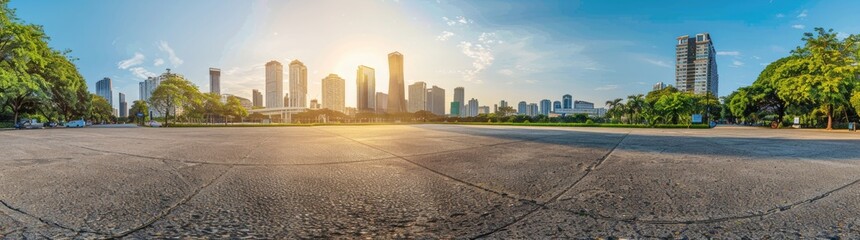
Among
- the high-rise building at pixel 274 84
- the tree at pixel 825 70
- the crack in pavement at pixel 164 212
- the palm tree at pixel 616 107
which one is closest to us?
the crack in pavement at pixel 164 212

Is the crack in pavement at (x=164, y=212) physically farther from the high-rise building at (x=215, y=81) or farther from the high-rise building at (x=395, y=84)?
the high-rise building at (x=215, y=81)

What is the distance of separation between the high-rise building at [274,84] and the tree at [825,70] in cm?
16997

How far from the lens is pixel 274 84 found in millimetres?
166625

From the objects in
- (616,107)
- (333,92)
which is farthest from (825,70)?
(333,92)

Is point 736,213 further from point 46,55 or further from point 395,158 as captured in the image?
point 46,55

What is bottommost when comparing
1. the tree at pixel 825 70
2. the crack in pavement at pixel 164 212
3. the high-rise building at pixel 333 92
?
the crack in pavement at pixel 164 212

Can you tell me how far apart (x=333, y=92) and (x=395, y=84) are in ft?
127

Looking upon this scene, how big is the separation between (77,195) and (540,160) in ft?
20.5

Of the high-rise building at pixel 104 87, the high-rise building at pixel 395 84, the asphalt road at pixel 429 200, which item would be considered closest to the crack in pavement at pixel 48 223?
the asphalt road at pixel 429 200

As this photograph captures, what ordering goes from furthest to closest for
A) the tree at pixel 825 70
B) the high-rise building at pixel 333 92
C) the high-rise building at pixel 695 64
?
the high-rise building at pixel 333 92 → the high-rise building at pixel 695 64 → the tree at pixel 825 70

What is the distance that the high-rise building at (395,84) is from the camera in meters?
166

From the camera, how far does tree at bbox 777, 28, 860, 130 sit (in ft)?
82.0

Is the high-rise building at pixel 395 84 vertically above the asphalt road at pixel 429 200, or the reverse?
the high-rise building at pixel 395 84

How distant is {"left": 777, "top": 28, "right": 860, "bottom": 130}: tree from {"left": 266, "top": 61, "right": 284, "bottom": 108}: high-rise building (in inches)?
6692
